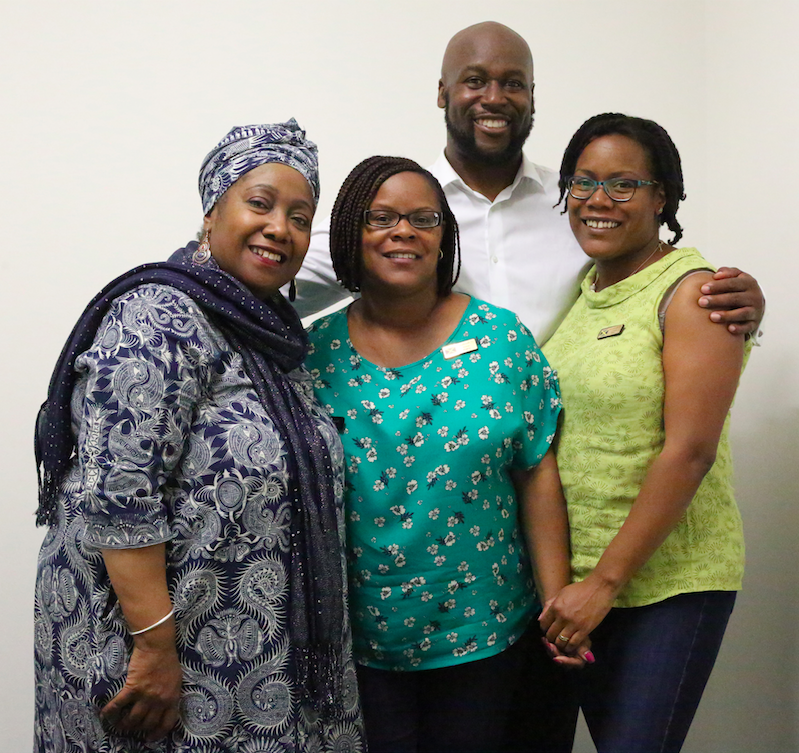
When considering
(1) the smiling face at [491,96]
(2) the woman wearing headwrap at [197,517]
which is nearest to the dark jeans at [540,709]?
(2) the woman wearing headwrap at [197,517]

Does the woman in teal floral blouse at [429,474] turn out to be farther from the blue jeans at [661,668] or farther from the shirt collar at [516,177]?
the shirt collar at [516,177]

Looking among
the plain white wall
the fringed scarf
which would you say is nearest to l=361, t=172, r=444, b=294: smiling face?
the fringed scarf

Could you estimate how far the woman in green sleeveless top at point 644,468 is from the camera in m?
1.64

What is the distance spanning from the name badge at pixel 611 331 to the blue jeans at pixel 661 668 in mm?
559

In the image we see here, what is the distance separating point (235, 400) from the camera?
4.99 ft

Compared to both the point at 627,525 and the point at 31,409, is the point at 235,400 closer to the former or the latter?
the point at 627,525

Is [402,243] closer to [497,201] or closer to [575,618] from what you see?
[497,201]

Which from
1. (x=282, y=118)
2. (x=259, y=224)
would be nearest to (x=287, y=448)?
(x=259, y=224)

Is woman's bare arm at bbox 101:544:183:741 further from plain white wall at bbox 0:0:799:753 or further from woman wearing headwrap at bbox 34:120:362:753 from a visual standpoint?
plain white wall at bbox 0:0:799:753

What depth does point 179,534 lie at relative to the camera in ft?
4.74

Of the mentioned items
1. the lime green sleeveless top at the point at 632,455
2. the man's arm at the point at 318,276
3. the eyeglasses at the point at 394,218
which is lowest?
the lime green sleeveless top at the point at 632,455

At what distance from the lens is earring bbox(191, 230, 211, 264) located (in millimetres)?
1632

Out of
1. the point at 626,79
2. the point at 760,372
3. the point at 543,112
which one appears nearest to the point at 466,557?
the point at 760,372

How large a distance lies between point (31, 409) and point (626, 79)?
7.35 ft
